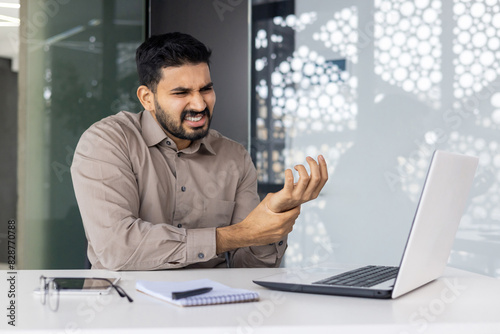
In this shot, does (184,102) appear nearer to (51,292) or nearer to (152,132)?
(152,132)

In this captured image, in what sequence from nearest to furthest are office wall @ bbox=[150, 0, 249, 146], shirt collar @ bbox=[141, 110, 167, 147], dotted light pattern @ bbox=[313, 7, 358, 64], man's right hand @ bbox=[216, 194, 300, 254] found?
man's right hand @ bbox=[216, 194, 300, 254]
shirt collar @ bbox=[141, 110, 167, 147]
dotted light pattern @ bbox=[313, 7, 358, 64]
office wall @ bbox=[150, 0, 249, 146]

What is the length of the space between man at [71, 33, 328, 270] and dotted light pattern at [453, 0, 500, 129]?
138cm

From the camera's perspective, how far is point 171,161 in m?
1.99

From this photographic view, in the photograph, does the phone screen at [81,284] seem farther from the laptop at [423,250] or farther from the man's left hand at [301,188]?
the man's left hand at [301,188]

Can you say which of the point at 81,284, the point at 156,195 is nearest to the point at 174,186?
the point at 156,195

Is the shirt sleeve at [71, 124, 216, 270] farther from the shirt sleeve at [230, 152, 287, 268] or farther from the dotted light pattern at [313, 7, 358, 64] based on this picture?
the dotted light pattern at [313, 7, 358, 64]

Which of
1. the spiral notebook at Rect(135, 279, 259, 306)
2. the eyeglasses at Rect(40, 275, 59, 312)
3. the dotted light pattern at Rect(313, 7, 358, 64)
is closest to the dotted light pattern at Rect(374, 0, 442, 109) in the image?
the dotted light pattern at Rect(313, 7, 358, 64)

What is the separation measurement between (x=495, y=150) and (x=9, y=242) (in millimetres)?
2410

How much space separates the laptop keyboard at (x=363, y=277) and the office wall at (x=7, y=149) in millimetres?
1958

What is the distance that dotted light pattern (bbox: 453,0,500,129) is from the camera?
2.89 metres

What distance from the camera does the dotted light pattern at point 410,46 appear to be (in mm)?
3002

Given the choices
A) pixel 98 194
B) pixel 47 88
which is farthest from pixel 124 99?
pixel 98 194

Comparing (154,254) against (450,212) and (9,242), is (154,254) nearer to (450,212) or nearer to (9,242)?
(450,212)

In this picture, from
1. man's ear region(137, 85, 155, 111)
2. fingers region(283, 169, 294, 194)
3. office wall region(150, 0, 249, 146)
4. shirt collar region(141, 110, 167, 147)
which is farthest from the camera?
office wall region(150, 0, 249, 146)
